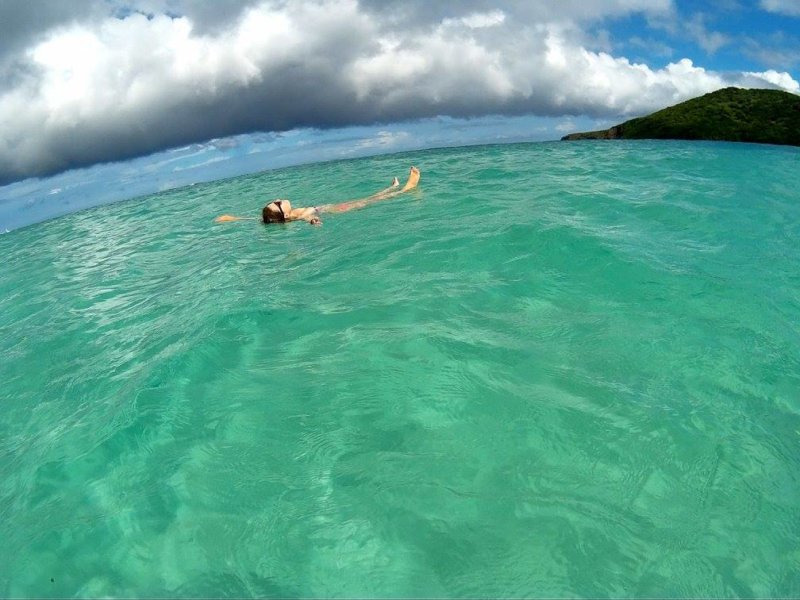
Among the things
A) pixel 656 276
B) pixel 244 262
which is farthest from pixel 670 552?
pixel 244 262

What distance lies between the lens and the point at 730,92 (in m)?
49.9

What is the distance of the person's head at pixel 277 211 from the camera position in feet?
52.1

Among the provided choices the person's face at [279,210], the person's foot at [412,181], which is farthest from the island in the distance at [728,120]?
the person's face at [279,210]

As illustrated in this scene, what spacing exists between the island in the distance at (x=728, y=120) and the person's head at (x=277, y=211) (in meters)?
40.9

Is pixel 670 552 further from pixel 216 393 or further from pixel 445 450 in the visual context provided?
pixel 216 393

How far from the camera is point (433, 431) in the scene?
13.9 ft

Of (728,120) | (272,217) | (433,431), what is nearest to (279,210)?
(272,217)

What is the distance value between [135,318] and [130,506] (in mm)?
5862

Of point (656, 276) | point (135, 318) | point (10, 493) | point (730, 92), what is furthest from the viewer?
point (730, 92)

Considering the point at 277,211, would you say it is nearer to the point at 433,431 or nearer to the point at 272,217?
the point at 272,217

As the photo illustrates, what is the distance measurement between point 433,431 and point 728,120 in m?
53.8

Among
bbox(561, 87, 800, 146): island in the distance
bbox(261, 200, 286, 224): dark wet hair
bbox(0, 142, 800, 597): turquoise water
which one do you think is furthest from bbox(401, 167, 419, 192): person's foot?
bbox(561, 87, 800, 146): island in the distance

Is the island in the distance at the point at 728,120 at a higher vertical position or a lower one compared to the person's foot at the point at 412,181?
higher

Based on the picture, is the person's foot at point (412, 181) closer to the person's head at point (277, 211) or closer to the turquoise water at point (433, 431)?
the person's head at point (277, 211)
